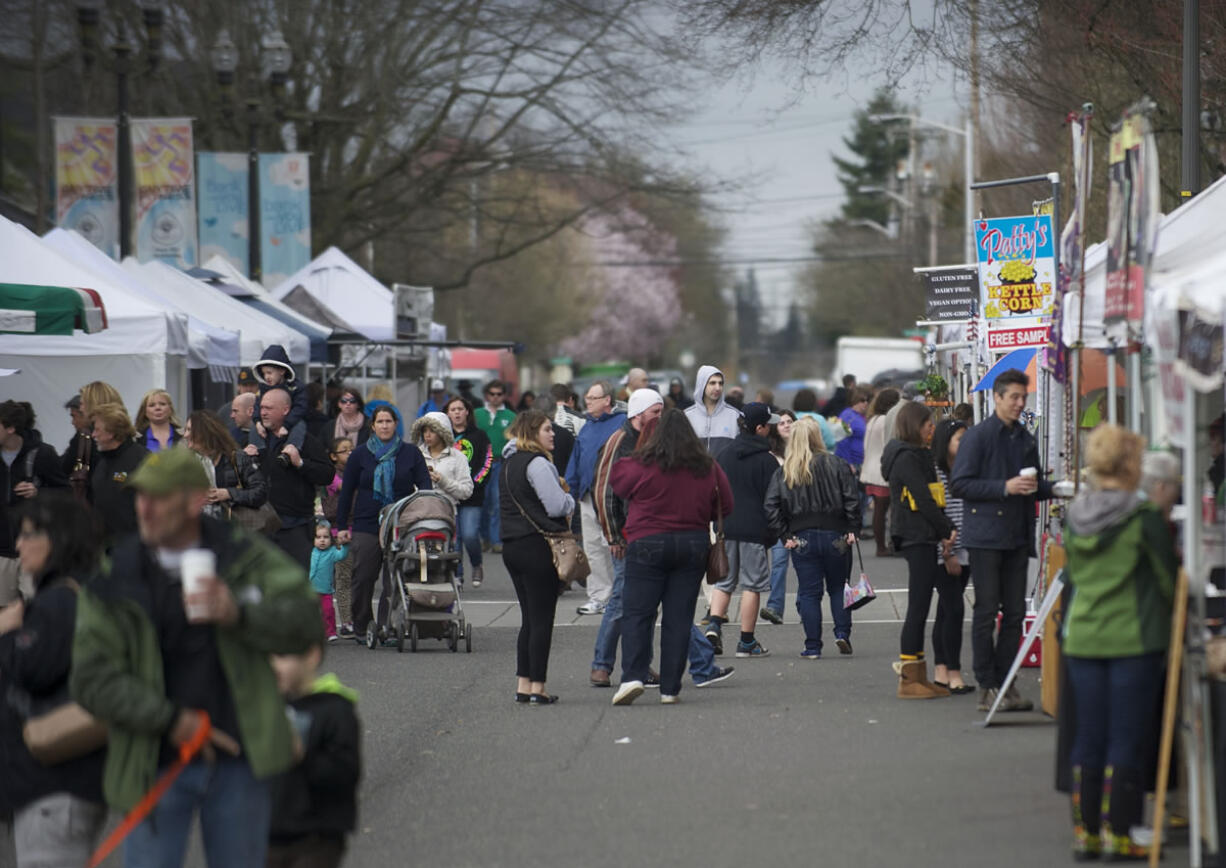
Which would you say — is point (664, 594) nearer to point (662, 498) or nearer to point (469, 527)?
point (662, 498)

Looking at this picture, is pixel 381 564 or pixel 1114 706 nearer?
pixel 1114 706

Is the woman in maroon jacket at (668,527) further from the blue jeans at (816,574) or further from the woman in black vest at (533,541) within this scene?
the blue jeans at (816,574)

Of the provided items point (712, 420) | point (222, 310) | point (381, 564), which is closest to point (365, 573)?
point (381, 564)

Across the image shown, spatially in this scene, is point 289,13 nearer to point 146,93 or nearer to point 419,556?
point 146,93

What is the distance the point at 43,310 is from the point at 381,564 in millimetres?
3060

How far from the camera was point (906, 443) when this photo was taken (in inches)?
435

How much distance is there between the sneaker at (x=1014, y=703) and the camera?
10258mm

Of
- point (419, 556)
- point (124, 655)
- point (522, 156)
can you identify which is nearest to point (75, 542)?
point (124, 655)

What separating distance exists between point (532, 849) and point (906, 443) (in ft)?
14.9

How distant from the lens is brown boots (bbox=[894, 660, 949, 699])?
11.0 metres

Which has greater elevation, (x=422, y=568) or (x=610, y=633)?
(x=422, y=568)

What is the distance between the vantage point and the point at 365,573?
551 inches

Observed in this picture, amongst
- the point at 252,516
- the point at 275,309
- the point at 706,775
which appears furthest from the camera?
the point at 275,309

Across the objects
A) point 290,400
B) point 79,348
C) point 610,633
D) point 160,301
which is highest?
point 160,301
